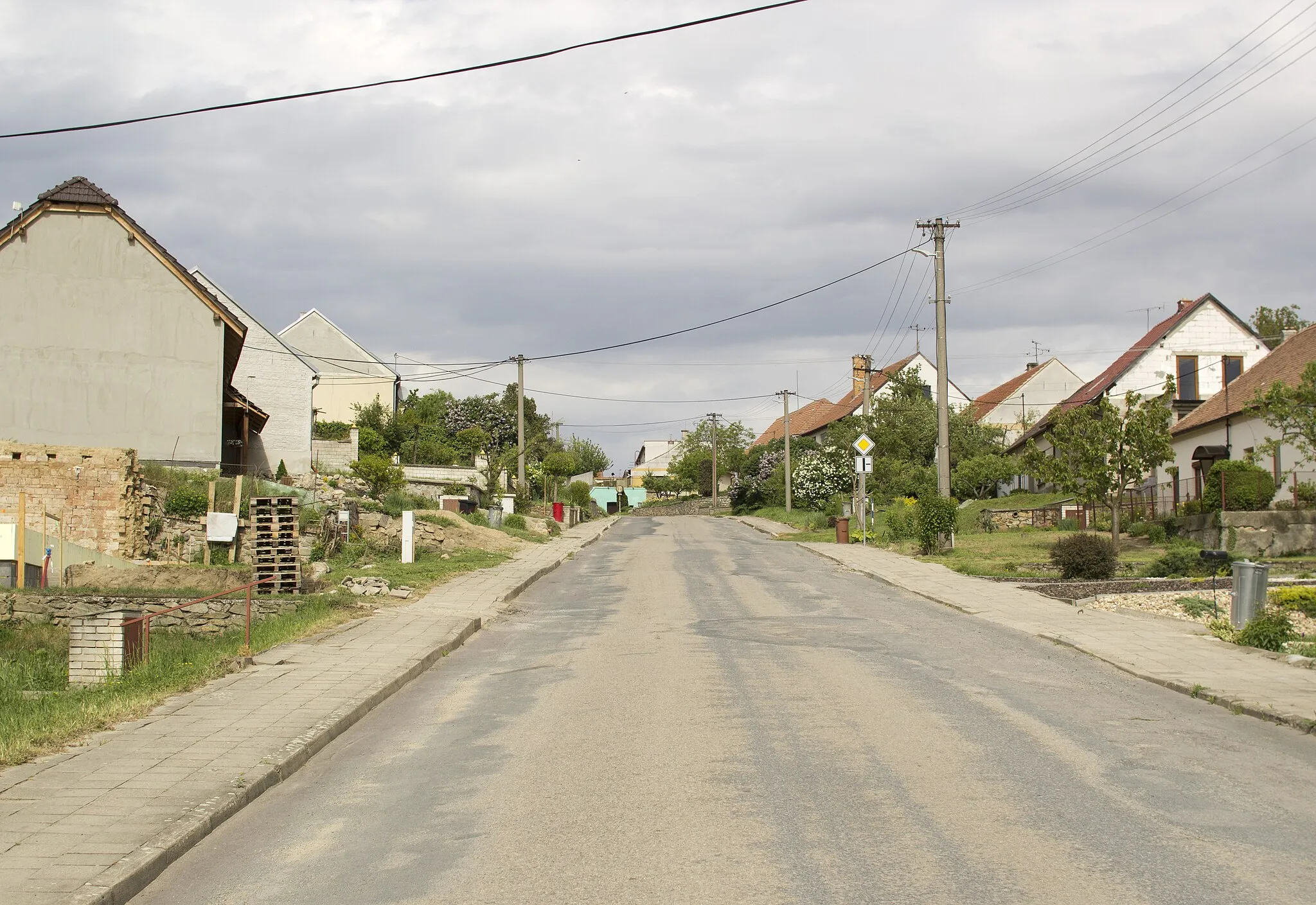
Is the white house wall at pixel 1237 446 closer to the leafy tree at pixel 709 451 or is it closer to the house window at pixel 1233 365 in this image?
the house window at pixel 1233 365

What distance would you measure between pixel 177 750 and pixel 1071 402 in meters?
54.6

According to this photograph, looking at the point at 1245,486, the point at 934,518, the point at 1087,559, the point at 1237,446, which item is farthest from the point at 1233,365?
the point at 1087,559

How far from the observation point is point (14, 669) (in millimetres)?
14281

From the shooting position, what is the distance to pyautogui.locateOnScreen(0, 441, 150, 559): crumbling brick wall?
23375mm

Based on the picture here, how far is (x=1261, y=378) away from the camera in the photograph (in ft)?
116

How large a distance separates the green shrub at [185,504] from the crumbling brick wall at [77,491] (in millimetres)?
1702

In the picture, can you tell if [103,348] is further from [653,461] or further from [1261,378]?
[653,461]

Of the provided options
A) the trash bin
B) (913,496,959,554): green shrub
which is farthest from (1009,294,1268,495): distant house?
(913,496,959,554): green shrub

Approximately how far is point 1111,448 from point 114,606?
2189 cm

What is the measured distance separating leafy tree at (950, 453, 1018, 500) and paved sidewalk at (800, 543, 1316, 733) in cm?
2990

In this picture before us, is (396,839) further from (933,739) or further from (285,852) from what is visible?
(933,739)

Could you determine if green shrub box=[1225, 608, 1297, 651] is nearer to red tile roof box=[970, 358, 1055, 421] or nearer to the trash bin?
the trash bin

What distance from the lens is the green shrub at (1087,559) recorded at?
65.7ft

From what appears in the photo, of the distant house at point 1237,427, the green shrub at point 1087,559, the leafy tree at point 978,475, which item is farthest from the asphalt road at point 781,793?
the leafy tree at point 978,475
